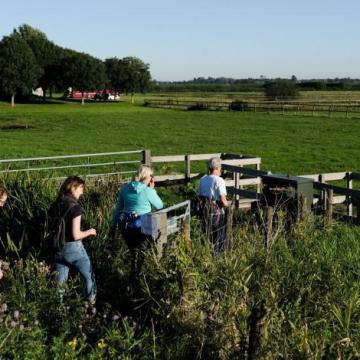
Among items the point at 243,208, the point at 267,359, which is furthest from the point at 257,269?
the point at 243,208

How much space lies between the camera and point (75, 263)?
6.50 meters

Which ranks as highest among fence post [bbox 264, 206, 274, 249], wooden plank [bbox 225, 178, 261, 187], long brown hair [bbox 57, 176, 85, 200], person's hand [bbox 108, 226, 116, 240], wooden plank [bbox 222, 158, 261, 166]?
long brown hair [bbox 57, 176, 85, 200]

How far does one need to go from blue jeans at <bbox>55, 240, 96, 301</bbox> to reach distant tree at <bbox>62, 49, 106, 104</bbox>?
281ft

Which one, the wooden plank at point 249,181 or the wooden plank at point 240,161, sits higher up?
the wooden plank at point 240,161

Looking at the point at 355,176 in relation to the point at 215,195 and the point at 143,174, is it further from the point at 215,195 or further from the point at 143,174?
the point at 143,174

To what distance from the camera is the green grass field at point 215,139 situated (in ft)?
76.7

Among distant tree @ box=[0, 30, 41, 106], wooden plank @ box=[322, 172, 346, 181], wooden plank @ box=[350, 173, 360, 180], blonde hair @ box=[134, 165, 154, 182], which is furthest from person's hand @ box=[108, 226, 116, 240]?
distant tree @ box=[0, 30, 41, 106]

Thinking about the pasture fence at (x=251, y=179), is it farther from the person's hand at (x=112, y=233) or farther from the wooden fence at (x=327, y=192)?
the person's hand at (x=112, y=233)

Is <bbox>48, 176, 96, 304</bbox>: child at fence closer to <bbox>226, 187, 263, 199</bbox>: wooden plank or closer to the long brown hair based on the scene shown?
the long brown hair

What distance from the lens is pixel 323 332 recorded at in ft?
15.7

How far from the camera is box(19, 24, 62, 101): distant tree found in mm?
92381

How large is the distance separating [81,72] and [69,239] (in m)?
86.3

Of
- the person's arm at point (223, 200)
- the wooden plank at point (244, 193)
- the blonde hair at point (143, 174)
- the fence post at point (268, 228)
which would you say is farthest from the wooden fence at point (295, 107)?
the fence post at point (268, 228)

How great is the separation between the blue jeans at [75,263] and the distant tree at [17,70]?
245 feet
